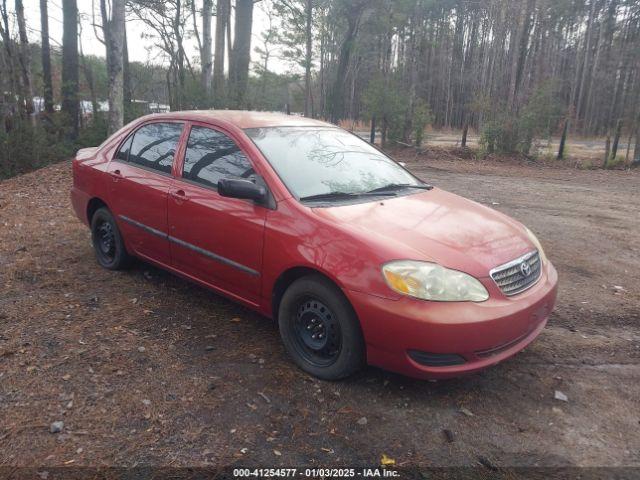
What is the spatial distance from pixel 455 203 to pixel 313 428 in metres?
2.10

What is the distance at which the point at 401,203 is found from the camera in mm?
3729

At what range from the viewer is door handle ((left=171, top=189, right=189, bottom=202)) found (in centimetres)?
408

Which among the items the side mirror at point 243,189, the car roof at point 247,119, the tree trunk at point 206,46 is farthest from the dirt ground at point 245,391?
the tree trunk at point 206,46

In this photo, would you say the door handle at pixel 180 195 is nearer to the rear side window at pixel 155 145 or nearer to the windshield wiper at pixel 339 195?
the rear side window at pixel 155 145

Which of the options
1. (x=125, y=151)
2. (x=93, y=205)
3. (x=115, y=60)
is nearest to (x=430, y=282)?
(x=125, y=151)

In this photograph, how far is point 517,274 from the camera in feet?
10.7

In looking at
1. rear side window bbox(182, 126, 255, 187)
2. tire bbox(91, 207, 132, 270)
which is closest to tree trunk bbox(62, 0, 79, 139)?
tire bbox(91, 207, 132, 270)

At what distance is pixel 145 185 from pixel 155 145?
0.42m

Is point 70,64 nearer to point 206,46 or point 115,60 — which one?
point 206,46

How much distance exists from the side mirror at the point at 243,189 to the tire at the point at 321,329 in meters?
0.66

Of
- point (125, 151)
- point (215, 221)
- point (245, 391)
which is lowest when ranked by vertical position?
point (245, 391)

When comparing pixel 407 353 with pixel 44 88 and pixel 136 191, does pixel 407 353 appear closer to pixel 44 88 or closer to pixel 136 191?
pixel 136 191

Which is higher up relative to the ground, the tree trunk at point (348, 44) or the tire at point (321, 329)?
the tree trunk at point (348, 44)

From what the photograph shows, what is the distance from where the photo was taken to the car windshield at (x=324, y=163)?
12.1 feet
